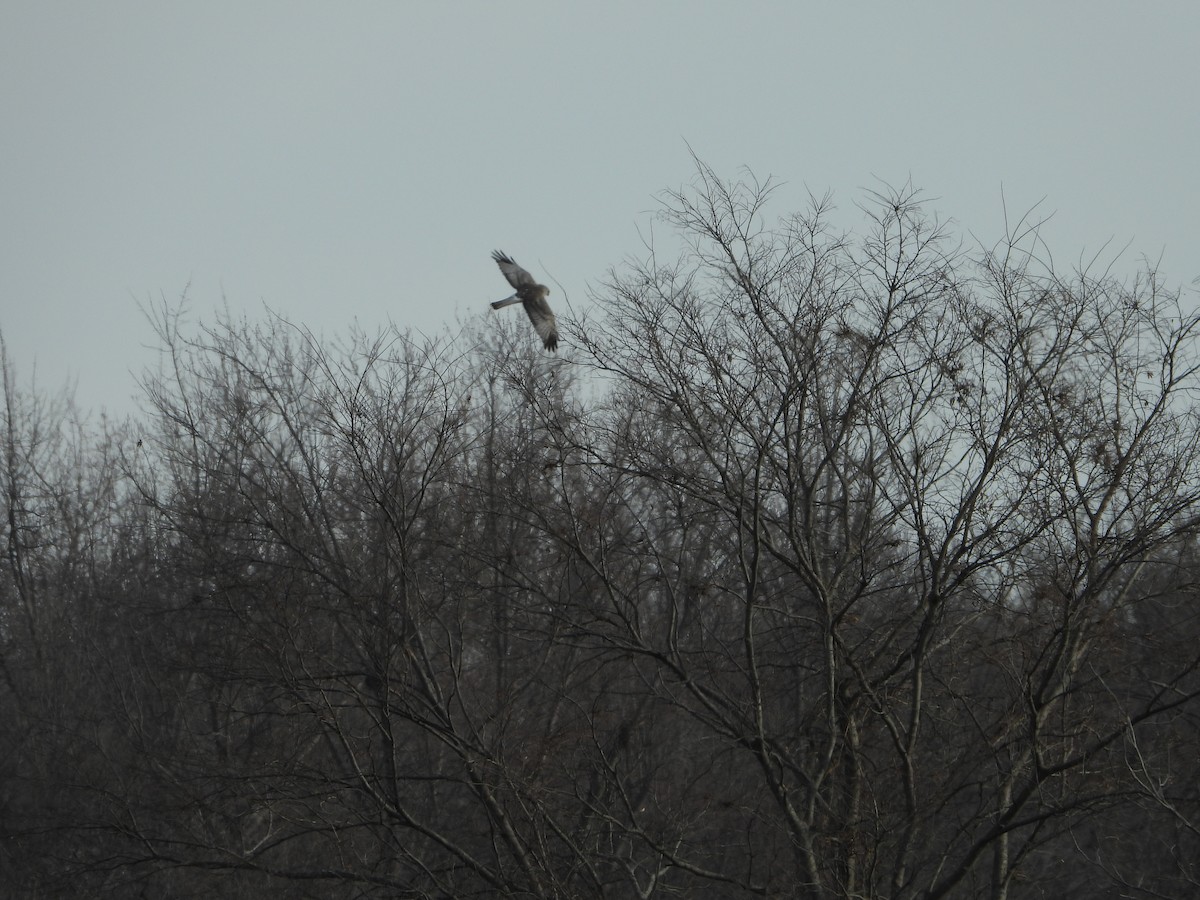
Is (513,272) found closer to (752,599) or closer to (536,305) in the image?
(536,305)

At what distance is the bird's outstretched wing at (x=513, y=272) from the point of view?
11516 mm

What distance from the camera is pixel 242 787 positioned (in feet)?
34.5

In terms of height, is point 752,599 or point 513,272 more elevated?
point 513,272

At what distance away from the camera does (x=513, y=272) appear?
1193 cm

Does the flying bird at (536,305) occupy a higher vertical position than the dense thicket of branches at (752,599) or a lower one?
higher

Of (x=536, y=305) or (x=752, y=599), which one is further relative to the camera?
(x=536, y=305)

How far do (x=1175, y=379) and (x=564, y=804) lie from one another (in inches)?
263

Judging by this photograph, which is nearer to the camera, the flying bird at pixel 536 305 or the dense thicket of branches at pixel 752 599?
the dense thicket of branches at pixel 752 599

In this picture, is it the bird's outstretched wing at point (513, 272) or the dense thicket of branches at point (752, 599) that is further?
the bird's outstretched wing at point (513, 272)

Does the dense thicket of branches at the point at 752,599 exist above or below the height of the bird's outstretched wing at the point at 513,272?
below

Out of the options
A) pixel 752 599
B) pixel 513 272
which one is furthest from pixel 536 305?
pixel 752 599

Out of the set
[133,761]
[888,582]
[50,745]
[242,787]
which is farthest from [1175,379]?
[50,745]

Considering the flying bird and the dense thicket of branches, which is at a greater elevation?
the flying bird

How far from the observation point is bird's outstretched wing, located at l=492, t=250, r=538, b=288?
11516 millimetres
